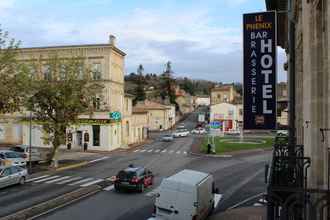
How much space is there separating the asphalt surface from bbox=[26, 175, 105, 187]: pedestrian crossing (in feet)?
0.24

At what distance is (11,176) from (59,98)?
36.3 feet

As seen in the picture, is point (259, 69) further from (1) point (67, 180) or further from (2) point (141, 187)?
(1) point (67, 180)

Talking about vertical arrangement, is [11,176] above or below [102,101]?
below

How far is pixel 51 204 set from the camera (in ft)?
76.2

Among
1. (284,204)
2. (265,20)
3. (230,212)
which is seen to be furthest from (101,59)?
→ (284,204)

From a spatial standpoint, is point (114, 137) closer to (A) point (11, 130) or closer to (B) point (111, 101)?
(B) point (111, 101)

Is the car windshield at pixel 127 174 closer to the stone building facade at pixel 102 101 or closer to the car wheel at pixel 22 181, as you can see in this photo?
the car wheel at pixel 22 181

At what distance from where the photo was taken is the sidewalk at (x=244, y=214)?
69.3 feet

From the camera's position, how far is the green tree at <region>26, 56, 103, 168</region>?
38.5 metres

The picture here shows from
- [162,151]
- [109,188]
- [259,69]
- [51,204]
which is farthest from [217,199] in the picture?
[162,151]

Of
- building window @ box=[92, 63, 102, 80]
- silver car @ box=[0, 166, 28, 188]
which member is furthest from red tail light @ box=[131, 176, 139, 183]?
building window @ box=[92, 63, 102, 80]

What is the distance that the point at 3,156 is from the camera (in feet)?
126

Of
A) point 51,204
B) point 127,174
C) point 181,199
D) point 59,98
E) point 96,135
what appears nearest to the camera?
point 181,199

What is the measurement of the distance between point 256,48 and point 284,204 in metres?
6.76
